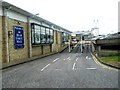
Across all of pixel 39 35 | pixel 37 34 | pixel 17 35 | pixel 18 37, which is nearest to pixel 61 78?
pixel 17 35

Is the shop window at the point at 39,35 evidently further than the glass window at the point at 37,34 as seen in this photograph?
No

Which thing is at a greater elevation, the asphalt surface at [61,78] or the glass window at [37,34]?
the glass window at [37,34]

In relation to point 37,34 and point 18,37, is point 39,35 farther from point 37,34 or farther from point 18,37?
point 18,37

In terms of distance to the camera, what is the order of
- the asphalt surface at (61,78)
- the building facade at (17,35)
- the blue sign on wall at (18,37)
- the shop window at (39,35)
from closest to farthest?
the asphalt surface at (61,78)
the building facade at (17,35)
the blue sign on wall at (18,37)
the shop window at (39,35)

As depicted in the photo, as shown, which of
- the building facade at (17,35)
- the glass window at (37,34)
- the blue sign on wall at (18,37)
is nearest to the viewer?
the building facade at (17,35)

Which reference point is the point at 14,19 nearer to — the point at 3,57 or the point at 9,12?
the point at 9,12

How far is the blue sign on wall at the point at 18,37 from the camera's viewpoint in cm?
2572

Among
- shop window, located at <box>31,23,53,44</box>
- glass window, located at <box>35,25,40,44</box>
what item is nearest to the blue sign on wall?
shop window, located at <box>31,23,53,44</box>

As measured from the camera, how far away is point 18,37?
26.6 meters

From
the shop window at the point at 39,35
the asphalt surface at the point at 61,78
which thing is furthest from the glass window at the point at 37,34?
the asphalt surface at the point at 61,78

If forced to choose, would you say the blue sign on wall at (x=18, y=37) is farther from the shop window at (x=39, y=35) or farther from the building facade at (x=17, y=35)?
the shop window at (x=39, y=35)

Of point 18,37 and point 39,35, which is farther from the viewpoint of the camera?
point 39,35

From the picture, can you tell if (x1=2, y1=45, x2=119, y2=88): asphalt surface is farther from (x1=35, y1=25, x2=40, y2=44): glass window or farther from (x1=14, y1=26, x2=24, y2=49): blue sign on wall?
(x1=35, y1=25, x2=40, y2=44): glass window

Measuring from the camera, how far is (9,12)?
943 inches
